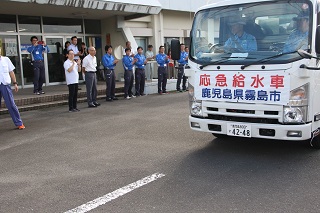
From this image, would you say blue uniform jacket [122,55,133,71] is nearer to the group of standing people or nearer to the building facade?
the group of standing people

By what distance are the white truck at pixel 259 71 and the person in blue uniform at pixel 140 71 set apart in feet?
24.8

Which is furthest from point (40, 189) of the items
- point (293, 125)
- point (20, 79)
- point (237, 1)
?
point (20, 79)

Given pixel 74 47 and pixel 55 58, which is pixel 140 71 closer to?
pixel 74 47

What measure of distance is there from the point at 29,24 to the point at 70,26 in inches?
74.7

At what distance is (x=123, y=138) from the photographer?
7098mm

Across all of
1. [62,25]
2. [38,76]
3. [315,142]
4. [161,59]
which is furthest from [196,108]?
[62,25]

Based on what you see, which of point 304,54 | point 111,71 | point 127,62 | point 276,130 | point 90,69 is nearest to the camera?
point 304,54

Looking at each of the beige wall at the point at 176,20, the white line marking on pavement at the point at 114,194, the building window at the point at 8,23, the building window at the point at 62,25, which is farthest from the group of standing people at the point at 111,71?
the white line marking on pavement at the point at 114,194

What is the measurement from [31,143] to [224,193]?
4.38 meters

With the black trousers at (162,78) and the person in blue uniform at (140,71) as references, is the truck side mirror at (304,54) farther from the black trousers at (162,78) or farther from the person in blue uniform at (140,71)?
the black trousers at (162,78)

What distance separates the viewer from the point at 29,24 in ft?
44.9

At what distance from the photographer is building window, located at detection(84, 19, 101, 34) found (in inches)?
623

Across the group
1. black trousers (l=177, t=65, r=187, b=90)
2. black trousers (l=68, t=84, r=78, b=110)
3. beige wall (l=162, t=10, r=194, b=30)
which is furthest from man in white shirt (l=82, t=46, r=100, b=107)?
beige wall (l=162, t=10, r=194, b=30)

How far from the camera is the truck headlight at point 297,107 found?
187 inches
